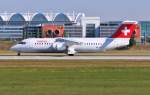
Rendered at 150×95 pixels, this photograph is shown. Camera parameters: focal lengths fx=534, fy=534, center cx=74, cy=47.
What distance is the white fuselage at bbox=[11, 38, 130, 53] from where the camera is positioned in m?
84.0

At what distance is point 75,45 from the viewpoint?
85.4 m

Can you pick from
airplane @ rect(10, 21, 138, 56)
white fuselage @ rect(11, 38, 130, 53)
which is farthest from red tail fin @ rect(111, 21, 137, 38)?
white fuselage @ rect(11, 38, 130, 53)

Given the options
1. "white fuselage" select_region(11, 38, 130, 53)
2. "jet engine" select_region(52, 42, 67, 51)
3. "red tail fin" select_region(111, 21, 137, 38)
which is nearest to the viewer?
"jet engine" select_region(52, 42, 67, 51)

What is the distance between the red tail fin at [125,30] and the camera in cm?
8738

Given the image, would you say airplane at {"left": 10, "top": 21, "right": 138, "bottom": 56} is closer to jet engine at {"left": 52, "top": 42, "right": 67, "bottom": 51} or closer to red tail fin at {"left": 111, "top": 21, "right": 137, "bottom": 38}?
jet engine at {"left": 52, "top": 42, "right": 67, "bottom": 51}

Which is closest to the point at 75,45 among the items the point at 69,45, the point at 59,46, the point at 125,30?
the point at 69,45

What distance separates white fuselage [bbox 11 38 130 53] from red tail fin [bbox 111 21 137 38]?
4.01ft

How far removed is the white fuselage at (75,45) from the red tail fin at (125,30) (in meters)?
1.22

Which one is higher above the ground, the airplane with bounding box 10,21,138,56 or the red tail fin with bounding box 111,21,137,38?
the red tail fin with bounding box 111,21,137,38

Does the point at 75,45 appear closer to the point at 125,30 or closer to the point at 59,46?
the point at 59,46

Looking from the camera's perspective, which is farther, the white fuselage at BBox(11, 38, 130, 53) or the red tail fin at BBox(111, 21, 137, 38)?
the red tail fin at BBox(111, 21, 137, 38)

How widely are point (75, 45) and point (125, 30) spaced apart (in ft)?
30.9

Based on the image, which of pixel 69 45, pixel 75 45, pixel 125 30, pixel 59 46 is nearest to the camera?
pixel 59 46

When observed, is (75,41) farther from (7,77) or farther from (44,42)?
(7,77)
